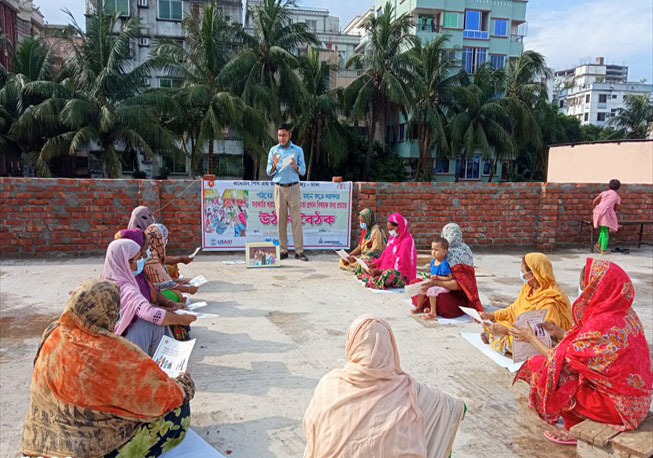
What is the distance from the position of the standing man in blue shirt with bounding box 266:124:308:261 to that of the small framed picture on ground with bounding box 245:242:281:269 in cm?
73

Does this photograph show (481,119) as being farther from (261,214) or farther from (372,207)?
(261,214)

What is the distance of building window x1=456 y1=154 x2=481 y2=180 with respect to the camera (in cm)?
3756

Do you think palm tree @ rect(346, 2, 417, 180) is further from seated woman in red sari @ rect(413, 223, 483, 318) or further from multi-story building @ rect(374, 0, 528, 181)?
seated woman in red sari @ rect(413, 223, 483, 318)

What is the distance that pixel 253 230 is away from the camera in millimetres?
9297

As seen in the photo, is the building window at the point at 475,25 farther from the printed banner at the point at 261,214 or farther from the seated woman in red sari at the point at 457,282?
the seated woman in red sari at the point at 457,282

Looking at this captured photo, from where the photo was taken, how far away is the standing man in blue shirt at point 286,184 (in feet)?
28.7

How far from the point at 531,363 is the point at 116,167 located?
21.3 m

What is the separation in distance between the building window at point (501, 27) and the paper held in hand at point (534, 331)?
38582 millimetres

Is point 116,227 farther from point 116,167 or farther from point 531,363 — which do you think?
point 116,167

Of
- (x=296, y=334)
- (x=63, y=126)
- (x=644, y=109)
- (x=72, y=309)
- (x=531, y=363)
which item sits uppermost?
(x=644, y=109)

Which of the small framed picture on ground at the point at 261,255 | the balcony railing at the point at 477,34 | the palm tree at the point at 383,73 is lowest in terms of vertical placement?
the small framed picture on ground at the point at 261,255

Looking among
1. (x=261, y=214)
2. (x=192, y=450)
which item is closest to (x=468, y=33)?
(x=261, y=214)

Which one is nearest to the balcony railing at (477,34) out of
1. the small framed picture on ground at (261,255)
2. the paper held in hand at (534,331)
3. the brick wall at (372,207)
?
the brick wall at (372,207)

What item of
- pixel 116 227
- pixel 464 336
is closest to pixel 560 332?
pixel 464 336
